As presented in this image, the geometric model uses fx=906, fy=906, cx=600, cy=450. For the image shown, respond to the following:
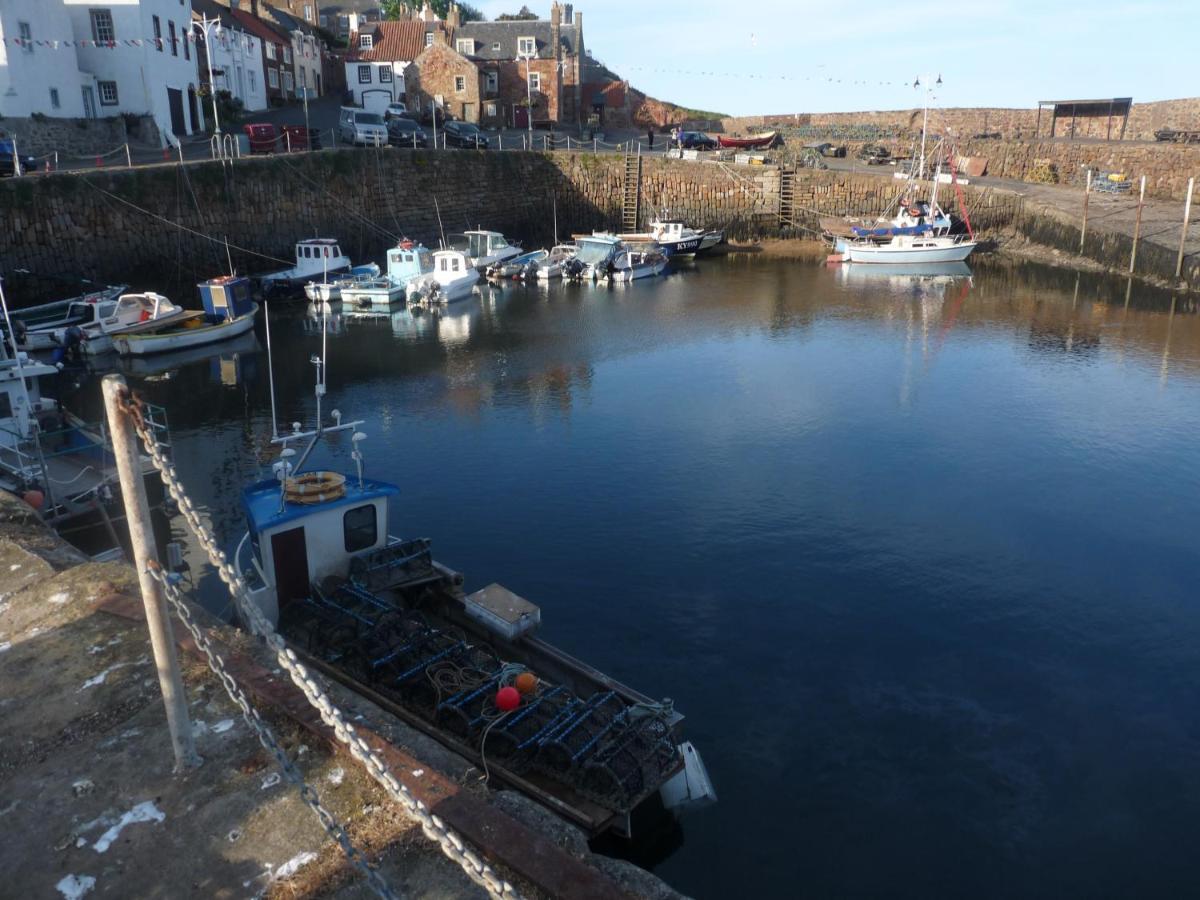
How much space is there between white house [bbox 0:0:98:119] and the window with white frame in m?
1.47

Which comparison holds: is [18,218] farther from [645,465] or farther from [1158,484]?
[1158,484]

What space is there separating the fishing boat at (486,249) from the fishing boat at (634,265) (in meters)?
5.71

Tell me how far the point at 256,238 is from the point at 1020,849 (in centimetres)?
4118

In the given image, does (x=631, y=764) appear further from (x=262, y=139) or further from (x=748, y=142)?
(x=748, y=142)

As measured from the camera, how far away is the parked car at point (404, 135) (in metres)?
52.9

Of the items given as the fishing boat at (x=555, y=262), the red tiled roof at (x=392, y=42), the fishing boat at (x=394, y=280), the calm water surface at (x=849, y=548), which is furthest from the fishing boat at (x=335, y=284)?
the red tiled roof at (x=392, y=42)

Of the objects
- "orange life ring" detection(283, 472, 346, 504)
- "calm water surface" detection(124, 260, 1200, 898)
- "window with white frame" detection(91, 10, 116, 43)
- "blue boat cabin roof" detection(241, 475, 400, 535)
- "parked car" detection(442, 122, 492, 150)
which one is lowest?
"calm water surface" detection(124, 260, 1200, 898)

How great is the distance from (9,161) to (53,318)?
8.13 metres

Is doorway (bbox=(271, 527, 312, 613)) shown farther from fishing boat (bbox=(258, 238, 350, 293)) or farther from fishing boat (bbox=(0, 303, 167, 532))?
fishing boat (bbox=(258, 238, 350, 293))

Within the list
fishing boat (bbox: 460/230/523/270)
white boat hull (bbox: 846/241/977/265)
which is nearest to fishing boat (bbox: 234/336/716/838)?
fishing boat (bbox: 460/230/523/270)

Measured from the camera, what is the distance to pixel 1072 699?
526 inches

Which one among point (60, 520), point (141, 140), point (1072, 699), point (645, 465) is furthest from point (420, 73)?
point (1072, 699)

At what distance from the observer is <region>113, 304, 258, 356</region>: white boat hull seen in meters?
31.5

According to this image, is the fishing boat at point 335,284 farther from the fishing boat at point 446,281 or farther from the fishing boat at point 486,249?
the fishing boat at point 486,249
